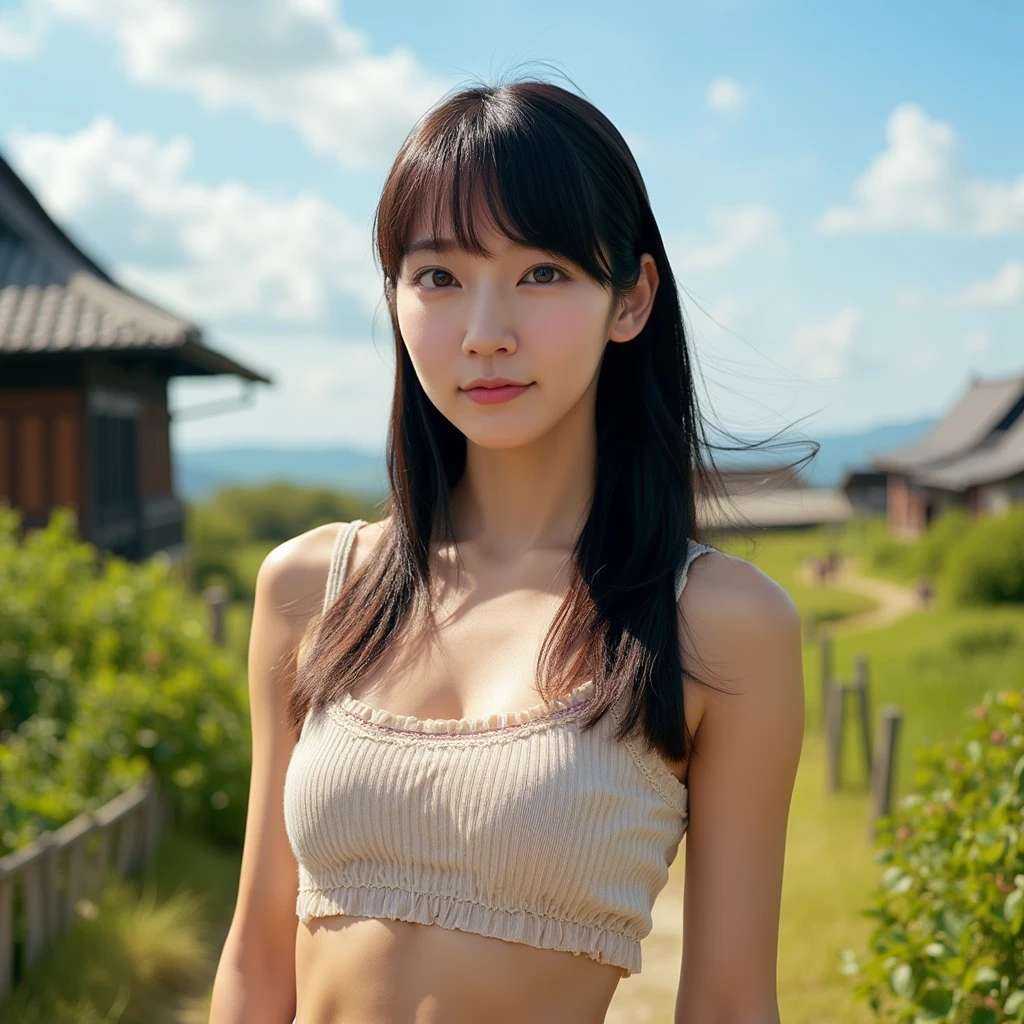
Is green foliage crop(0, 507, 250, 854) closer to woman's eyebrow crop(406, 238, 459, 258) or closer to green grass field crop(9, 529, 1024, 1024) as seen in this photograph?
green grass field crop(9, 529, 1024, 1024)

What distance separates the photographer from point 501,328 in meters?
1.65

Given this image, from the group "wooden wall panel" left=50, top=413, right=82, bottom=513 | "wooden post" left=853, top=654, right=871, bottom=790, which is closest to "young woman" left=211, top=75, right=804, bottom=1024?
"wooden post" left=853, top=654, right=871, bottom=790

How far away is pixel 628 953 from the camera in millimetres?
1667

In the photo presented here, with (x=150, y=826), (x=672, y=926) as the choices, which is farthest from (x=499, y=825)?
(x=672, y=926)

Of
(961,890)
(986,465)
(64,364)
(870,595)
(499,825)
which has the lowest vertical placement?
(870,595)

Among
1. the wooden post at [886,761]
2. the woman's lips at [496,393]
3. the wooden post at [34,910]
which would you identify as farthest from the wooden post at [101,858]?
the wooden post at [886,761]

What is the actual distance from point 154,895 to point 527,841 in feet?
15.5

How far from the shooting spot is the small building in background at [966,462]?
3006cm

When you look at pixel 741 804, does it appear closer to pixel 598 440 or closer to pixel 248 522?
pixel 598 440

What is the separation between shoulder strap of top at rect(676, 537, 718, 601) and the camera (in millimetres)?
1734

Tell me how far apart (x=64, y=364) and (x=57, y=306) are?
55 centimetres

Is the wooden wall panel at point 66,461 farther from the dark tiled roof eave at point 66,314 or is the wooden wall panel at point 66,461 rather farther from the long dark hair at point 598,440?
the long dark hair at point 598,440

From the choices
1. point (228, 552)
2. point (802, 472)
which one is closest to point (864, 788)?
point (802, 472)

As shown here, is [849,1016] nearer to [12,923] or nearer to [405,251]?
[12,923]
